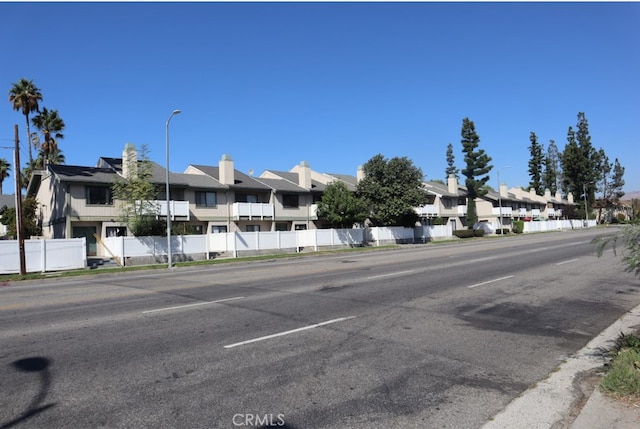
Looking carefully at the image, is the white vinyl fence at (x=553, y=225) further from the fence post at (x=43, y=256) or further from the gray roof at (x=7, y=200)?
the gray roof at (x=7, y=200)

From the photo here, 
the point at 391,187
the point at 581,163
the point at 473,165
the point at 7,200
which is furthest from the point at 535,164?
the point at 7,200

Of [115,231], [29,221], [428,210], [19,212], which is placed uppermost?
[428,210]

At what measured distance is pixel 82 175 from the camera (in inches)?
1346

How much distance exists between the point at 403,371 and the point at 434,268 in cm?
1316

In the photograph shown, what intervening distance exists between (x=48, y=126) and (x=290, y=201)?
89.1 feet

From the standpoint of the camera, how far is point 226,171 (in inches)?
1656

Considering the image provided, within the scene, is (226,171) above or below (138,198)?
above

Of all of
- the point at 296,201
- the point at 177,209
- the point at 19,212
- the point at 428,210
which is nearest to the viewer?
the point at 19,212

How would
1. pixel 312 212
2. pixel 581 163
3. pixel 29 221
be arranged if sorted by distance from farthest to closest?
pixel 581 163, pixel 312 212, pixel 29 221

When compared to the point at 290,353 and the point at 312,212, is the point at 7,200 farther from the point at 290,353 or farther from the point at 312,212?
the point at 290,353

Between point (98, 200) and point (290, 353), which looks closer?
point (290, 353)

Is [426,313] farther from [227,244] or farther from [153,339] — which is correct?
[227,244]

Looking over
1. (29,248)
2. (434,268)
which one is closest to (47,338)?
(434,268)

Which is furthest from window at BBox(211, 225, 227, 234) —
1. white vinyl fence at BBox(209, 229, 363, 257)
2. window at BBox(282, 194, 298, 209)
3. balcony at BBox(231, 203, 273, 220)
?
window at BBox(282, 194, 298, 209)
